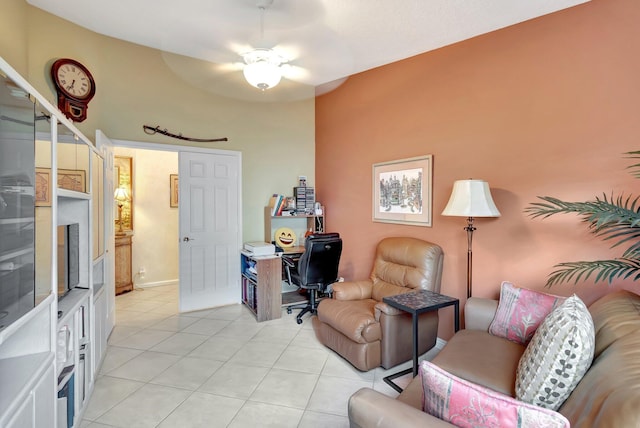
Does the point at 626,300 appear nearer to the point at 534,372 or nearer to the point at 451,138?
the point at 534,372

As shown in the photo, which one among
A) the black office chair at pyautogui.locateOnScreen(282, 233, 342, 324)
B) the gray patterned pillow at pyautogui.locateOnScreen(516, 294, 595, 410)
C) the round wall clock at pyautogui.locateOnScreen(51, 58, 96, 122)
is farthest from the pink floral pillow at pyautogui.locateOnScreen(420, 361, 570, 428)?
the round wall clock at pyautogui.locateOnScreen(51, 58, 96, 122)

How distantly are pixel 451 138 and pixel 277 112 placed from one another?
2612 mm

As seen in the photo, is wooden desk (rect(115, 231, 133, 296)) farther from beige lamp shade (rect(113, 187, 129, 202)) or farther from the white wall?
beige lamp shade (rect(113, 187, 129, 202))

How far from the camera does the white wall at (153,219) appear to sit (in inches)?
197

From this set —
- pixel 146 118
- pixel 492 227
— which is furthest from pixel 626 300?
pixel 146 118

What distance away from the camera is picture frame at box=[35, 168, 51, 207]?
1.36 m

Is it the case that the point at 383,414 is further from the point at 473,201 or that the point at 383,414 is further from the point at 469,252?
the point at 469,252

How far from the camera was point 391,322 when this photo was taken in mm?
2469

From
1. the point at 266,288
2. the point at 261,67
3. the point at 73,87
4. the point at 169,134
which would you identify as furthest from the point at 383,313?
the point at 73,87

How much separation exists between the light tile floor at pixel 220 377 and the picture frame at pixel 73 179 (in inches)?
58.5

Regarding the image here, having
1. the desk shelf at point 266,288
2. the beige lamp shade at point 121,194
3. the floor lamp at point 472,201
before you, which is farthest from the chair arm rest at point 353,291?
the beige lamp shade at point 121,194

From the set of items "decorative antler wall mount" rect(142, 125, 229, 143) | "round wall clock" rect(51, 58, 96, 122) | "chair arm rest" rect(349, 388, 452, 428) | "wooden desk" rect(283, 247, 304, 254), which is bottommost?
"chair arm rest" rect(349, 388, 452, 428)

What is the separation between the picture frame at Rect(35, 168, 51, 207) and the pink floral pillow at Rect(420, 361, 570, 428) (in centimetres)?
→ 176

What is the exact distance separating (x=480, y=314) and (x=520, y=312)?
0.29 meters
